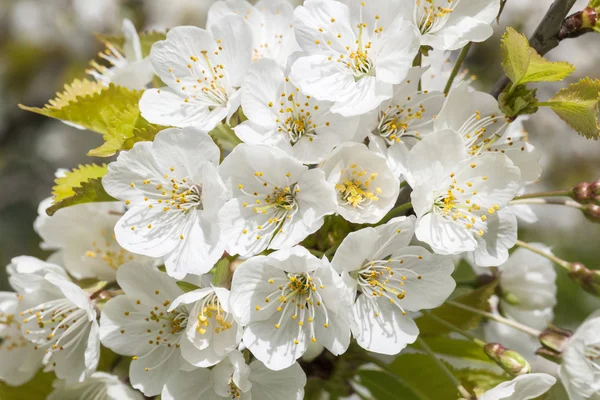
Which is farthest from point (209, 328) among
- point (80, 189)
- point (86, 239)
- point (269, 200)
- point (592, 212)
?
point (592, 212)

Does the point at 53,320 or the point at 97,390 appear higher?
the point at 53,320

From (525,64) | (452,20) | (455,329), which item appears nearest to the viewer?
(525,64)

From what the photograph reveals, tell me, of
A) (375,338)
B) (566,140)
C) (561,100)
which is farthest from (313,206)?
(566,140)

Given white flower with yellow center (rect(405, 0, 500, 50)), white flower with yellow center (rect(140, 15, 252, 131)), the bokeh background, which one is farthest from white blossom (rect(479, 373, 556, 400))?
the bokeh background

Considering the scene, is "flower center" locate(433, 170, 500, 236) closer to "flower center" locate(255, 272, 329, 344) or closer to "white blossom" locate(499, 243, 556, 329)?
"flower center" locate(255, 272, 329, 344)

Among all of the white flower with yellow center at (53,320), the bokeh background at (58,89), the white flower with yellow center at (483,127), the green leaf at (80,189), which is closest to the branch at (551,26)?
the white flower with yellow center at (483,127)

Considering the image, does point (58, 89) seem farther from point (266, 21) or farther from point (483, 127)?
point (483, 127)
